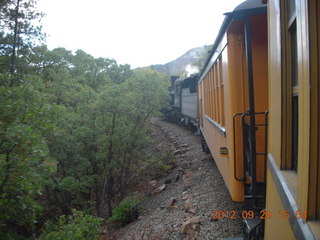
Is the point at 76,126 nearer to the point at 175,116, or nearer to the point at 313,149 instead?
the point at 313,149

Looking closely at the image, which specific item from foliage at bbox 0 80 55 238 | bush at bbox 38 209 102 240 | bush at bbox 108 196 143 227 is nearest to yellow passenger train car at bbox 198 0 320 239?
foliage at bbox 0 80 55 238

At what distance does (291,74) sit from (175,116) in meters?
23.6

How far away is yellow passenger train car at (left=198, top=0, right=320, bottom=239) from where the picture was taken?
122cm

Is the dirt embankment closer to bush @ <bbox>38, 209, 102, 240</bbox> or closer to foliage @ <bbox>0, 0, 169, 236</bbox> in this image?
bush @ <bbox>38, 209, 102, 240</bbox>

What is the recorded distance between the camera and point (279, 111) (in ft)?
6.36

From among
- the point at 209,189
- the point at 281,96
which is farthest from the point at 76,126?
the point at 281,96

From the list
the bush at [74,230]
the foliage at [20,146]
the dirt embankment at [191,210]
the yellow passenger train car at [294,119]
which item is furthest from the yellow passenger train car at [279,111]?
the bush at [74,230]

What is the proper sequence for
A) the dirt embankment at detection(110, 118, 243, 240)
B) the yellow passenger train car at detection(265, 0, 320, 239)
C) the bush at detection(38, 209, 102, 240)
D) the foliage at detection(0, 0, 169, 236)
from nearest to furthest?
the yellow passenger train car at detection(265, 0, 320, 239), the dirt embankment at detection(110, 118, 243, 240), the bush at detection(38, 209, 102, 240), the foliage at detection(0, 0, 169, 236)

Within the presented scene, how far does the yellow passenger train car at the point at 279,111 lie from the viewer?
122cm

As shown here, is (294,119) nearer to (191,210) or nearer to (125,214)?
(191,210)
